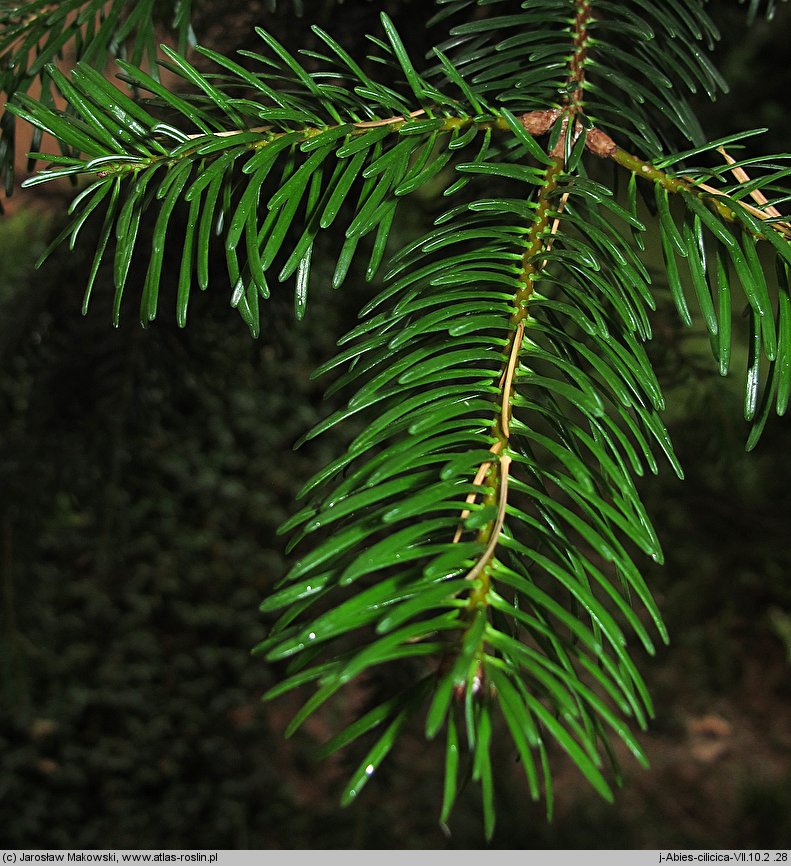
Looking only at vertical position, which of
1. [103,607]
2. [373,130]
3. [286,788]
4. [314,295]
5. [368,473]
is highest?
[314,295]

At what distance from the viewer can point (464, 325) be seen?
0.93 ft

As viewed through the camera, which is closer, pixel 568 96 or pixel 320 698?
pixel 320 698

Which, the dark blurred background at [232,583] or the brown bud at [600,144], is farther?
the dark blurred background at [232,583]

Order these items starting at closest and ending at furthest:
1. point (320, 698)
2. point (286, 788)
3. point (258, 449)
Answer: point (320, 698) < point (286, 788) < point (258, 449)

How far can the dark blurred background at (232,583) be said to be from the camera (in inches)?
25.8

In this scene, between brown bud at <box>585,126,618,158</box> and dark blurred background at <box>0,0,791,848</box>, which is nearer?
brown bud at <box>585,126,618,158</box>

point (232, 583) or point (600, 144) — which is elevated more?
point (600, 144)

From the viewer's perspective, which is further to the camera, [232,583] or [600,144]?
[232,583]

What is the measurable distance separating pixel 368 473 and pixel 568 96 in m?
0.21

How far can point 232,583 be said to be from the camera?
6.76 feet

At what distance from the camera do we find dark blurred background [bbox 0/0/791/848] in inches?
25.8
